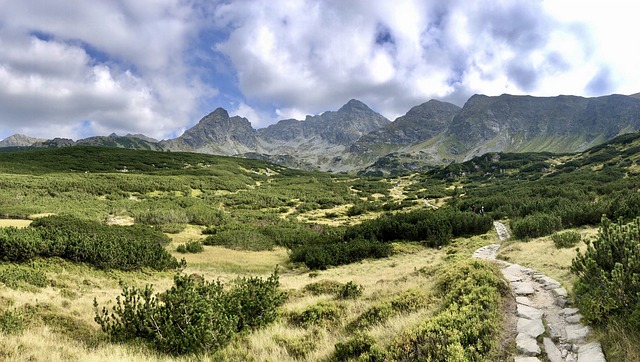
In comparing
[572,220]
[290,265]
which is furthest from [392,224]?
[572,220]

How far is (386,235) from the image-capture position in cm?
3697

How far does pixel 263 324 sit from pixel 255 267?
54.9ft

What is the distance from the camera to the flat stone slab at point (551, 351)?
5.91 meters

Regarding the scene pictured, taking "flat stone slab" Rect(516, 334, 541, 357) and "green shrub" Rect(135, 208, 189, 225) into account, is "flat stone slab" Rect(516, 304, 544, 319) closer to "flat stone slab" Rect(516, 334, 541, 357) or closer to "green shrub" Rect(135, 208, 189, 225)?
"flat stone slab" Rect(516, 334, 541, 357)

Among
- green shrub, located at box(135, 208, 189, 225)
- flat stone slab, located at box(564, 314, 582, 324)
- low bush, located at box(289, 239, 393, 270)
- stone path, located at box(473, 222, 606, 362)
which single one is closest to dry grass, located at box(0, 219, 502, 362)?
stone path, located at box(473, 222, 606, 362)

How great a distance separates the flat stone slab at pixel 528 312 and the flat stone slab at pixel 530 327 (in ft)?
0.99

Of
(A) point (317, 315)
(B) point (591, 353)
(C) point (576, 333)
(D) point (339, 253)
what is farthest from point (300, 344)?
(D) point (339, 253)

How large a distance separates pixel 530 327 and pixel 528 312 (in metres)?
1.26

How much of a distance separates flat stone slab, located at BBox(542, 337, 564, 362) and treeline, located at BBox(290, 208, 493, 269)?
72.6ft

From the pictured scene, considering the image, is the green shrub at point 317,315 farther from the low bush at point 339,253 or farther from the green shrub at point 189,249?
the green shrub at point 189,249

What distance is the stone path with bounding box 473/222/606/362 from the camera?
233 inches

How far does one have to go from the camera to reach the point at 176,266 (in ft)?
74.3

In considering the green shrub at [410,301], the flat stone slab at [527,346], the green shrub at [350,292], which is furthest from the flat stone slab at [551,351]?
the green shrub at [350,292]

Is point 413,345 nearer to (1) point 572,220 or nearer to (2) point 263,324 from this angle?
(2) point 263,324
